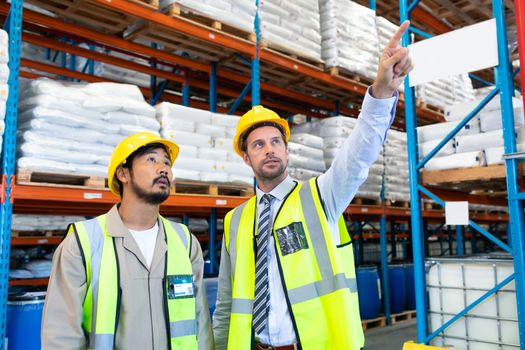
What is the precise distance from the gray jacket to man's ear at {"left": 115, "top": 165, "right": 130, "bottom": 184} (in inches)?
9.9

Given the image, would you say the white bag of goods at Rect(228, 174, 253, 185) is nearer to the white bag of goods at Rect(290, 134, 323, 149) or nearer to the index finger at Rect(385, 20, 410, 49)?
the white bag of goods at Rect(290, 134, 323, 149)

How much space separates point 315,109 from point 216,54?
3673 mm

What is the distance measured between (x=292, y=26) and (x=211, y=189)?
9.28ft

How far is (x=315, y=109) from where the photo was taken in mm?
9727

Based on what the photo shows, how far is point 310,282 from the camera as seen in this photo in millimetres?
2244

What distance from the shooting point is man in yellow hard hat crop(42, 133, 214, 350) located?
2.15 m

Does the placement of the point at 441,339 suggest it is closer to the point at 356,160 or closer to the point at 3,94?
the point at 356,160

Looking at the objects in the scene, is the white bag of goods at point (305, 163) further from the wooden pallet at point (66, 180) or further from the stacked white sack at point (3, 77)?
the stacked white sack at point (3, 77)

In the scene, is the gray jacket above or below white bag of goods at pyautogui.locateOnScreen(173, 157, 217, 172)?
below

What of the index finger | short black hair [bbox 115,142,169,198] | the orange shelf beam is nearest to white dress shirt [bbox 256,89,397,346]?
the index finger

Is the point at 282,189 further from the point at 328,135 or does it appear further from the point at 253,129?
the point at 328,135

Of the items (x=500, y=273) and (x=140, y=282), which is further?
(x=500, y=273)

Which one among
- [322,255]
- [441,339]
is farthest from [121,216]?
[441,339]

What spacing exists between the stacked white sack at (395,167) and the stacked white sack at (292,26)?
99.3 inches
